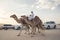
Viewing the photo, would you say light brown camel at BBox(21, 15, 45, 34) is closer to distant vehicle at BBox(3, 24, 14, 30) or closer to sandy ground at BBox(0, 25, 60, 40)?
sandy ground at BBox(0, 25, 60, 40)

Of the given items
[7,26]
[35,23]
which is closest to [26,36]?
[35,23]

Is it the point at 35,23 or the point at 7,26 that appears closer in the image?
the point at 35,23

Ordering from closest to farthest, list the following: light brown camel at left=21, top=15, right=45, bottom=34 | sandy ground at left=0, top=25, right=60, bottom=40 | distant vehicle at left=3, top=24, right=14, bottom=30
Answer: sandy ground at left=0, top=25, right=60, bottom=40 < light brown camel at left=21, top=15, right=45, bottom=34 < distant vehicle at left=3, top=24, right=14, bottom=30

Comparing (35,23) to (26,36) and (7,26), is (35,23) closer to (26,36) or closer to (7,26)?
(26,36)

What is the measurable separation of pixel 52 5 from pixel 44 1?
0.78ft

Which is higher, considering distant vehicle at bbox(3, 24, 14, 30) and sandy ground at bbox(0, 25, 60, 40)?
distant vehicle at bbox(3, 24, 14, 30)

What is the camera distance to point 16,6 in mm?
5805

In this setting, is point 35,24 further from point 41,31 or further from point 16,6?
point 16,6

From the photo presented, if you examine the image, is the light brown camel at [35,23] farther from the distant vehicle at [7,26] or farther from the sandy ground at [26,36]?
the distant vehicle at [7,26]

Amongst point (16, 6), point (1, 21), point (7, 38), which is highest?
point (16, 6)

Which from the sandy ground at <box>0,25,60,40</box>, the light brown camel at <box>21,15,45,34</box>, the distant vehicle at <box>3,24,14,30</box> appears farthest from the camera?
the distant vehicle at <box>3,24,14,30</box>

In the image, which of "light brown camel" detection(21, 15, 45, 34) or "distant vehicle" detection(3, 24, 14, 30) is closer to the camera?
"light brown camel" detection(21, 15, 45, 34)

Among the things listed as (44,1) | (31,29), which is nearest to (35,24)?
(31,29)

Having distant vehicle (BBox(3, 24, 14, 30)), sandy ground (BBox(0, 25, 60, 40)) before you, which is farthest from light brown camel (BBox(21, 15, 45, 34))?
distant vehicle (BBox(3, 24, 14, 30))
